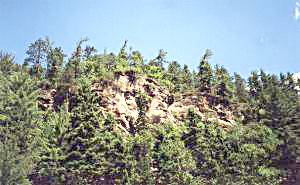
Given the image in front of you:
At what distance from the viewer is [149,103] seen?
55.1 meters

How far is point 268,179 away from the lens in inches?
1673

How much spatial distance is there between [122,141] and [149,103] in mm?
13427

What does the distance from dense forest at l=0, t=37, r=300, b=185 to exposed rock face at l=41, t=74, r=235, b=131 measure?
0.62 m

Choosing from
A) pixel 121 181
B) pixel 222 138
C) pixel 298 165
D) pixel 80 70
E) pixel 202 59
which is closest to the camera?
pixel 121 181

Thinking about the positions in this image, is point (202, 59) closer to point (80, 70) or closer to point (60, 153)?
point (80, 70)

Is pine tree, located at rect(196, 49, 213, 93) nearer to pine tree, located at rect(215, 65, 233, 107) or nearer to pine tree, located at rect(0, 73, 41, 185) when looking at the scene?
pine tree, located at rect(215, 65, 233, 107)

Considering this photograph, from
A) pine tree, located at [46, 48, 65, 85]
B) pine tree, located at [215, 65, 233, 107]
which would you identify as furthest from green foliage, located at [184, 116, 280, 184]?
pine tree, located at [46, 48, 65, 85]

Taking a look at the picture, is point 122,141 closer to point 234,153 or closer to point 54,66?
point 234,153

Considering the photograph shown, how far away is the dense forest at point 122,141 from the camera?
3950 cm

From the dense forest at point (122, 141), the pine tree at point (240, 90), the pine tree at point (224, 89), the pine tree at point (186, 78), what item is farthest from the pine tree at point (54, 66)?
the pine tree at point (240, 90)

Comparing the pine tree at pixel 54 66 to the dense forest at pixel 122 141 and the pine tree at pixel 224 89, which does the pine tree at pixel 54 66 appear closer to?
the dense forest at pixel 122 141

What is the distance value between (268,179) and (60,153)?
2150 cm

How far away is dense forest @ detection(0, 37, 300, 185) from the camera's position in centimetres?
3950

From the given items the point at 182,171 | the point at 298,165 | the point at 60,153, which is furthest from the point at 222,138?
the point at 60,153
